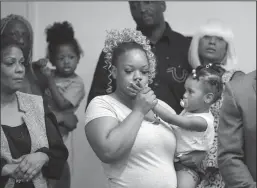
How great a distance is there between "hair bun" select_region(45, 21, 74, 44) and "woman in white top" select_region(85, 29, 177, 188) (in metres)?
0.53

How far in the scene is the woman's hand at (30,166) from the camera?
60.0 inches

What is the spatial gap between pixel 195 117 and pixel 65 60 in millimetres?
639

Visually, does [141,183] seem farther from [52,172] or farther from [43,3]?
[43,3]

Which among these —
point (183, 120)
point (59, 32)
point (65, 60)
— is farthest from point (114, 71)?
point (59, 32)

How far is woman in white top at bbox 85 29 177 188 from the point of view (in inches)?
52.9

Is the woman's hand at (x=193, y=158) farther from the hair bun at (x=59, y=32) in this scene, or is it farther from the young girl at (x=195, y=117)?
the hair bun at (x=59, y=32)

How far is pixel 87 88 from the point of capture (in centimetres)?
201

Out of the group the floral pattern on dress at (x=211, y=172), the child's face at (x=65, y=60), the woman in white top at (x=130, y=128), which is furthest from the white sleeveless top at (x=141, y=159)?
the child's face at (x=65, y=60)

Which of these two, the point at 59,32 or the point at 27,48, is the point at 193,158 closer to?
the point at 27,48

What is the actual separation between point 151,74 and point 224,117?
1.39ft

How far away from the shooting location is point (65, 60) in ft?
6.35

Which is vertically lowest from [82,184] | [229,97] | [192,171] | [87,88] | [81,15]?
[82,184]

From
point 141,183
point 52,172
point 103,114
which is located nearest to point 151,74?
point 103,114

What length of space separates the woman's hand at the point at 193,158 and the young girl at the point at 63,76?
0.46 metres
